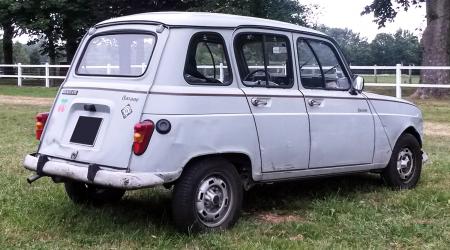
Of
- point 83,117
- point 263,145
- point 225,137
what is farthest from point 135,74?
point 263,145

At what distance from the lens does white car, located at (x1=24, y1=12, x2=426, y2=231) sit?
16.8ft

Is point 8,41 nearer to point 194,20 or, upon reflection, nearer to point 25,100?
point 25,100

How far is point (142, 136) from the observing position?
497cm

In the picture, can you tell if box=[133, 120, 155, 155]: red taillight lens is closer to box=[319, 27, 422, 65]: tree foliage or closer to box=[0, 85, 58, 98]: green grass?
box=[0, 85, 58, 98]: green grass

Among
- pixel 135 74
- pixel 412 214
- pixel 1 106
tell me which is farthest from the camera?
pixel 1 106

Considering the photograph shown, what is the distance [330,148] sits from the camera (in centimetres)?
637

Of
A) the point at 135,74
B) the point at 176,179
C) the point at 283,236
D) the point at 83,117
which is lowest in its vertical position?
the point at 283,236

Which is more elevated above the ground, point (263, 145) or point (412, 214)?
point (263, 145)

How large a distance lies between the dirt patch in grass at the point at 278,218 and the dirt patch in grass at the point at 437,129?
301 inches

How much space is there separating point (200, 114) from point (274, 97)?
93 cm

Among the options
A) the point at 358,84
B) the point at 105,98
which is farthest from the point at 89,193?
the point at 358,84

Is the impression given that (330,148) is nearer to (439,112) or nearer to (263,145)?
(263,145)

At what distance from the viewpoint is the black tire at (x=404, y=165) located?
728 centimetres

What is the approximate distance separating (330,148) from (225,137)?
4.69ft
